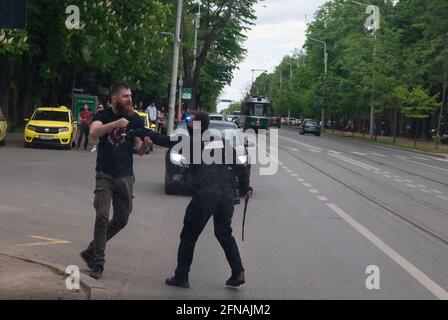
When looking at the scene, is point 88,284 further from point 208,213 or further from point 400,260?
point 400,260

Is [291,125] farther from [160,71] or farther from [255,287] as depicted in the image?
[255,287]

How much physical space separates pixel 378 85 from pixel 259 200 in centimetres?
4112

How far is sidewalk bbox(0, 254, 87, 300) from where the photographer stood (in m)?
6.32

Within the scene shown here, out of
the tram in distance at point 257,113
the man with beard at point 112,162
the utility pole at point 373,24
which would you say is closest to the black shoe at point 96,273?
the man with beard at point 112,162

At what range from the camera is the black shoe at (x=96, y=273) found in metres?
7.27

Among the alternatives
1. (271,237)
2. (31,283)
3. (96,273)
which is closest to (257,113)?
(271,237)

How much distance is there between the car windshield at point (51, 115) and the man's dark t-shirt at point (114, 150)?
21.7 metres

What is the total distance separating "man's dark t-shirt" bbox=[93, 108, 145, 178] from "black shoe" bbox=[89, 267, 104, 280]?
922mm

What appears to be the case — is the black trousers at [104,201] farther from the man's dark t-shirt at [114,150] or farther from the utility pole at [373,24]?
the utility pole at [373,24]

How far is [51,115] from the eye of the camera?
28.8 m

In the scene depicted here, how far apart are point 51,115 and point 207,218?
2265cm

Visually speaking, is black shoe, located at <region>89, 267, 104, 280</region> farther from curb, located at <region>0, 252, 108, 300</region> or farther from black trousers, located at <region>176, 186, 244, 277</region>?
black trousers, located at <region>176, 186, 244, 277</region>

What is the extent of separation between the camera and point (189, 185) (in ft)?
24.1

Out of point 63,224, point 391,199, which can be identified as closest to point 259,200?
point 391,199
